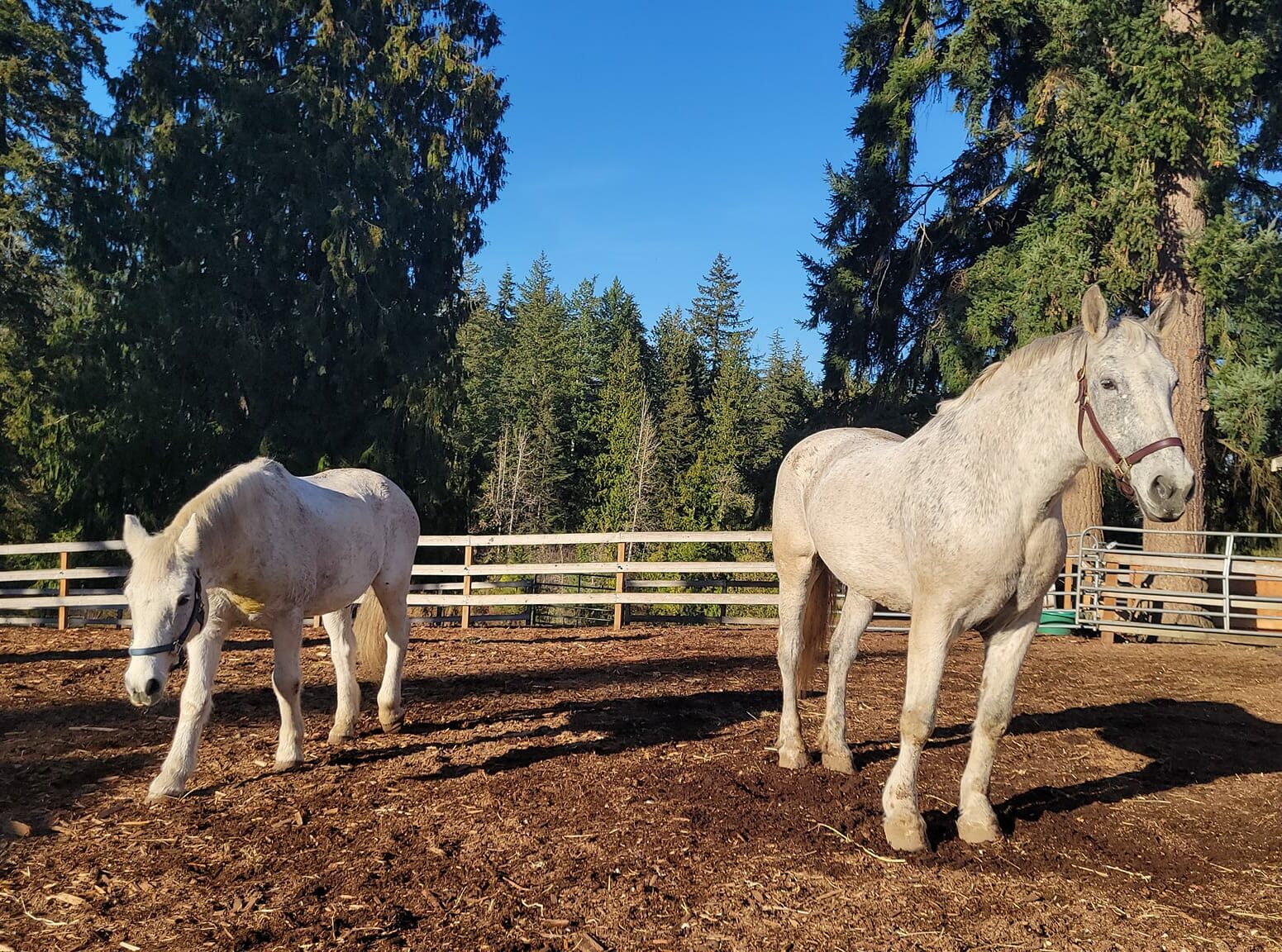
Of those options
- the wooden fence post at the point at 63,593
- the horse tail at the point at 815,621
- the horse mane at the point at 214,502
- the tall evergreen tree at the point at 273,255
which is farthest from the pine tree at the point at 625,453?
the horse mane at the point at 214,502

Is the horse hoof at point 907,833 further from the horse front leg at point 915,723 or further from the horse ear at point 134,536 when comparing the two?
the horse ear at point 134,536

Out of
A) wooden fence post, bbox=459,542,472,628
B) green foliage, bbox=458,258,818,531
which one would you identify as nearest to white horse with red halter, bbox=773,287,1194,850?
wooden fence post, bbox=459,542,472,628

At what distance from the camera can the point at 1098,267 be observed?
12625 millimetres

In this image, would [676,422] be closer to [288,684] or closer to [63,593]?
[63,593]

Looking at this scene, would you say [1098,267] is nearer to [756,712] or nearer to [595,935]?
[756,712]

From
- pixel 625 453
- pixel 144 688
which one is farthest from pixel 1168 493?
pixel 625 453

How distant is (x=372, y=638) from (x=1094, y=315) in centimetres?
508

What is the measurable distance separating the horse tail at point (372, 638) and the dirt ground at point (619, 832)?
43 centimetres

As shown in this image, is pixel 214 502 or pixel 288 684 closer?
pixel 214 502

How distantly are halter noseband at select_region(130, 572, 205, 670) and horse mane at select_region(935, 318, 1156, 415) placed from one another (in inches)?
154

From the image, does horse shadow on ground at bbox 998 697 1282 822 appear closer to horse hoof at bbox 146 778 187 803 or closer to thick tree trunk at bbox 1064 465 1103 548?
horse hoof at bbox 146 778 187 803

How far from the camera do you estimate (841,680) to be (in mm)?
5008

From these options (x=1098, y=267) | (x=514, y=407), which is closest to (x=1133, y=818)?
(x=1098, y=267)

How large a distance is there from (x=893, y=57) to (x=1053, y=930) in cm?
1832
